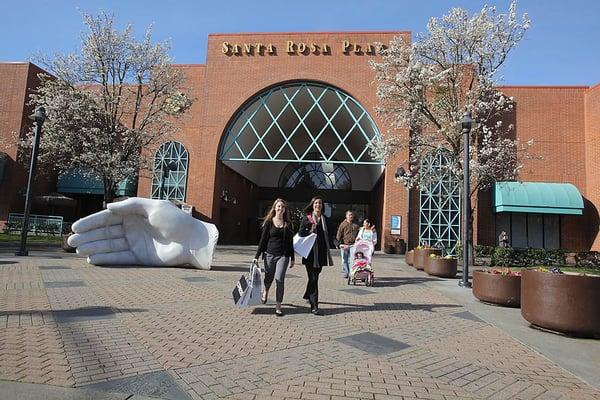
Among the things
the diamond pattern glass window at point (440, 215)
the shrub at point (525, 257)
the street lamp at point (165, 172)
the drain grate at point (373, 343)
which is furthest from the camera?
the street lamp at point (165, 172)

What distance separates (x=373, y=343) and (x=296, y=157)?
23.6 meters

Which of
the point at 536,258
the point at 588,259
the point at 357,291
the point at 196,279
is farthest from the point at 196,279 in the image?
the point at 588,259

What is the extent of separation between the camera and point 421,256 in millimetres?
14266

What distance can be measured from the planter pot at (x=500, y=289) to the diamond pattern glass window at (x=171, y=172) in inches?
832

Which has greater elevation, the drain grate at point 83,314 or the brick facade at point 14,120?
the brick facade at point 14,120

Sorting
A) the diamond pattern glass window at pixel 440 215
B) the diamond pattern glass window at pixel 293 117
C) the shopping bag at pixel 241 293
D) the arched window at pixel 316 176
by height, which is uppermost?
the diamond pattern glass window at pixel 293 117

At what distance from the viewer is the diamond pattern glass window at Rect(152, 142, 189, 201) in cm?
2628

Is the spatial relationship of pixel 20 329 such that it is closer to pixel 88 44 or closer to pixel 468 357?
pixel 468 357

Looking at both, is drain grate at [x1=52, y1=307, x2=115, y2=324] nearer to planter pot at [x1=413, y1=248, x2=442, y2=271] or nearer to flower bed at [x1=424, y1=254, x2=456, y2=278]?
flower bed at [x1=424, y1=254, x2=456, y2=278]

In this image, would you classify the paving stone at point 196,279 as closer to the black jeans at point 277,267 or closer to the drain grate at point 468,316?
the black jeans at point 277,267

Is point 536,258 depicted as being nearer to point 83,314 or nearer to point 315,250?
point 315,250

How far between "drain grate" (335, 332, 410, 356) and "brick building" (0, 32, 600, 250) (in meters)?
18.3

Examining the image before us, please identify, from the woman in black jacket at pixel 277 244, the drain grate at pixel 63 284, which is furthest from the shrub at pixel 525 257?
the drain grate at pixel 63 284

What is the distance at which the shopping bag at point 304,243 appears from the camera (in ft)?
21.7
